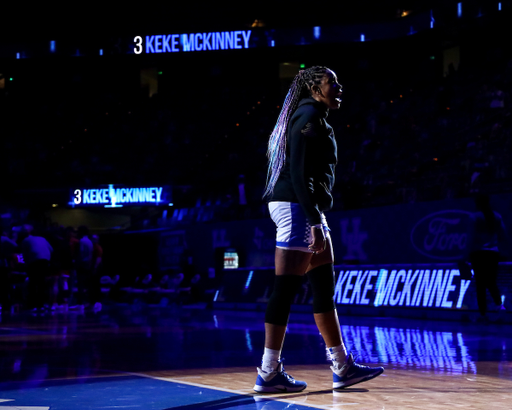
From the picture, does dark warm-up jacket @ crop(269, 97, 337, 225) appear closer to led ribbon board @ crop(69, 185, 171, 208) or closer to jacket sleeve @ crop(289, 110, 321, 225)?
jacket sleeve @ crop(289, 110, 321, 225)

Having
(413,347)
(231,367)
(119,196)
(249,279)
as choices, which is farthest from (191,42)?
(231,367)

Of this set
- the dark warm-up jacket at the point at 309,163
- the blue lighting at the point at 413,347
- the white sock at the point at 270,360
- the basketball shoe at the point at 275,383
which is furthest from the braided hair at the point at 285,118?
the blue lighting at the point at 413,347

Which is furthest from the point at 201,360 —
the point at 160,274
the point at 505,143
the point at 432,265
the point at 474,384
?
the point at 160,274

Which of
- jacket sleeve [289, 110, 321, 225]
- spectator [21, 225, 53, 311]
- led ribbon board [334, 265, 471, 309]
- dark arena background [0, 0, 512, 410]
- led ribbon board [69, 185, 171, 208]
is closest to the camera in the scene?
jacket sleeve [289, 110, 321, 225]

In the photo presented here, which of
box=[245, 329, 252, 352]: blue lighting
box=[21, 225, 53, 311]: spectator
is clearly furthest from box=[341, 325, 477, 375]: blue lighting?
box=[21, 225, 53, 311]: spectator

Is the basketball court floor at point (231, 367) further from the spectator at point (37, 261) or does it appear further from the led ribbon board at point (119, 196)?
the led ribbon board at point (119, 196)

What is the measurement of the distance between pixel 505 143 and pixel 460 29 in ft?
48.4

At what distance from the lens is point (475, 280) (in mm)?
10758

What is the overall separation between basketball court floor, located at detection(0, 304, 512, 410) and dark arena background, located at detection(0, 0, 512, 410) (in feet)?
0.11

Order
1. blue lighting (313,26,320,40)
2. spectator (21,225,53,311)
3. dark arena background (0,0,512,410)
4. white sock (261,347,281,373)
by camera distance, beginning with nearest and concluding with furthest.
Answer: white sock (261,347,281,373)
dark arena background (0,0,512,410)
spectator (21,225,53,311)
blue lighting (313,26,320,40)

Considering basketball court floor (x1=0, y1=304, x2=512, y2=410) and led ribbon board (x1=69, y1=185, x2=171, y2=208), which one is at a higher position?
led ribbon board (x1=69, y1=185, x2=171, y2=208)

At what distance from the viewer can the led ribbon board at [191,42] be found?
35.3 m

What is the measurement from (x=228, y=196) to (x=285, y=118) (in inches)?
772

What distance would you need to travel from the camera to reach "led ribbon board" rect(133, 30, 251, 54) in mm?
35344
